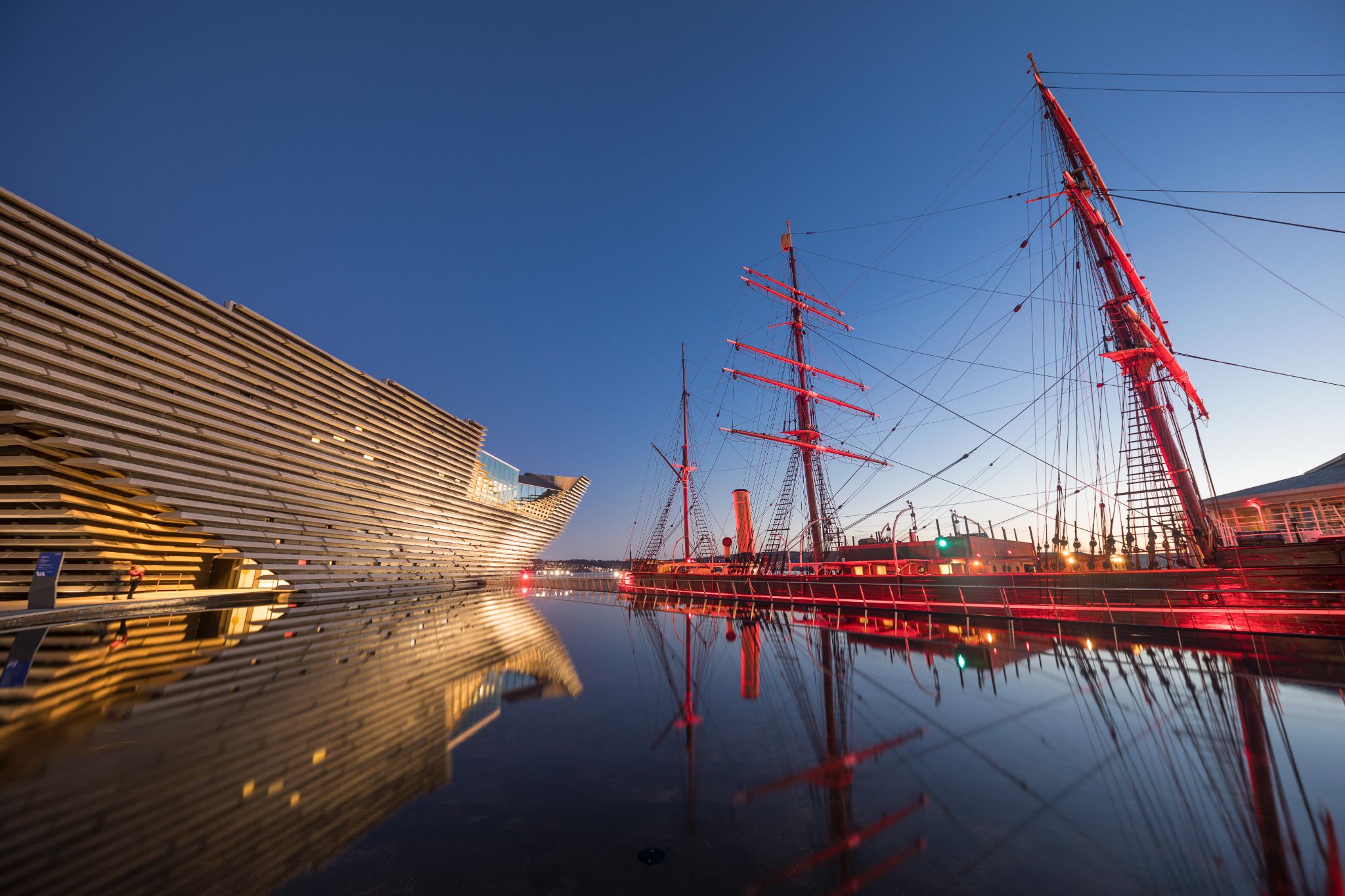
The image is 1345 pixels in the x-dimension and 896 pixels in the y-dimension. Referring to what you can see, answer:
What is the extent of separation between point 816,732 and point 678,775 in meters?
2.24

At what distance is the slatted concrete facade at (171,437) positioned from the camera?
1451 cm

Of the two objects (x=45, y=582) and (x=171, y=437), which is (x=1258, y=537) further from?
(x=45, y=582)

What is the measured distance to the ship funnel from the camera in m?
49.1

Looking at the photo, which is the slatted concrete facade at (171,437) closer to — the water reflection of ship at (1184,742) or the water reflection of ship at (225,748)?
the water reflection of ship at (225,748)

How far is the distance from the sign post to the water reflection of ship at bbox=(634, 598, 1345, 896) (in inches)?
863

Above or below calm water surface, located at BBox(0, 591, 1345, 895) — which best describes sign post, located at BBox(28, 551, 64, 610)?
above

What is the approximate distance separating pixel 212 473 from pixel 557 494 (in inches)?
1356

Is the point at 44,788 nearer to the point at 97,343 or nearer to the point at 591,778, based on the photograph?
the point at 591,778

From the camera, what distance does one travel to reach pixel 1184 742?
5.66 metres

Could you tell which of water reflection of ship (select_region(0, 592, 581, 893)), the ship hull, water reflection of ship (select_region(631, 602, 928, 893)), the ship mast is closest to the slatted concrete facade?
water reflection of ship (select_region(0, 592, 581, 893))

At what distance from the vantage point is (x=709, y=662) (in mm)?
10984

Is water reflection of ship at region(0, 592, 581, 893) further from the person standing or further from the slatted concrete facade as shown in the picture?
the person standing

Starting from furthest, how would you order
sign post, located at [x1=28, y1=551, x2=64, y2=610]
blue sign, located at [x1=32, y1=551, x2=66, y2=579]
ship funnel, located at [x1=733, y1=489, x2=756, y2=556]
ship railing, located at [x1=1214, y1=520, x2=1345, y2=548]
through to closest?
1. ship funnel, located at [x1=733, y1=489, x2=756, y2=556]
2. blue sign, located at [x1=32, y1=551, x2=66, y2=579]
3. sign post, located at [x1=28, y1=551, x2=64, y2=610]
4. ship railing, located at [x1=1214, y1=520, x2=1345, y2=548]

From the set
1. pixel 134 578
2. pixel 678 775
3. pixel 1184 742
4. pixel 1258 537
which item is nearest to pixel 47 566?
pixel 134 578
